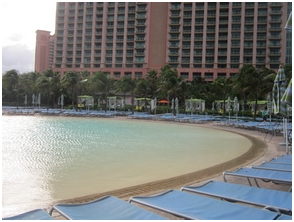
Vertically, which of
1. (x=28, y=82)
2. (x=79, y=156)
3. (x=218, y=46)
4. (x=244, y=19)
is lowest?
(x=79, y=156)

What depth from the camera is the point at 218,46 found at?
60.4 metres

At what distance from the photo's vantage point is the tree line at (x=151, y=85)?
2573cm

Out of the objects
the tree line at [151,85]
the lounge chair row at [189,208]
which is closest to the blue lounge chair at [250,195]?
the lounge chair row at [189,208]

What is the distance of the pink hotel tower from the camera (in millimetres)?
58969

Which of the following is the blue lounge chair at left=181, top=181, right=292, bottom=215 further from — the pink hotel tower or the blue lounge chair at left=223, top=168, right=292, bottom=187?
the pink hotel tower

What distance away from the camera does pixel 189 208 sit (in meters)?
3.08

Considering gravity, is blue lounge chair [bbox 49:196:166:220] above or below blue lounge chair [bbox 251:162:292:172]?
below

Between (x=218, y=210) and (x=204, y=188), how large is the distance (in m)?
0.95

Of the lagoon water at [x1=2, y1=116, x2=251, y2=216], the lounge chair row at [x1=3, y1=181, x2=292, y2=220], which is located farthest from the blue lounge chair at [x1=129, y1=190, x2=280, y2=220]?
the lagoon water at [x1=2, y1=116, x2=251, y2=216]

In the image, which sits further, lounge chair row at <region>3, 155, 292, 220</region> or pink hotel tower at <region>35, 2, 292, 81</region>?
pink hotel tower at <region>35, 2, 292, 81</region>

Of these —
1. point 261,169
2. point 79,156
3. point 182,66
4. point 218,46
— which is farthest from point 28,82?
point 261,169

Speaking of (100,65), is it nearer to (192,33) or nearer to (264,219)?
(192,33)

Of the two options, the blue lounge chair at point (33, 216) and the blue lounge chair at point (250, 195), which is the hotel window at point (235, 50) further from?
the blue lounge chair at point (33, 216)

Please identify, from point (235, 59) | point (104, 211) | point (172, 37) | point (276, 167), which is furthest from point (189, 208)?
point (172, 37)
